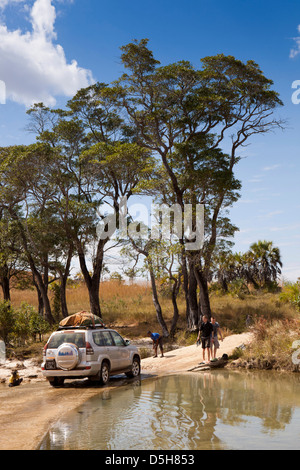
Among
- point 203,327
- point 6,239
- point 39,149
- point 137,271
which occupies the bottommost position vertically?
point 203,327

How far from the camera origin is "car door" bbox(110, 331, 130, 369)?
644 inches

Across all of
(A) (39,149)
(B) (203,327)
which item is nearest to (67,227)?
(A) (39,149)

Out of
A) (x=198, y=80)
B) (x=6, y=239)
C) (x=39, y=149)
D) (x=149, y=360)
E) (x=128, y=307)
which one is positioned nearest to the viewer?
(x=149, y=360)

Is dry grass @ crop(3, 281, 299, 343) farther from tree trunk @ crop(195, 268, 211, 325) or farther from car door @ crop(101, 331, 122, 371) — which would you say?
car door @ crop(101, 331, 122, 371)

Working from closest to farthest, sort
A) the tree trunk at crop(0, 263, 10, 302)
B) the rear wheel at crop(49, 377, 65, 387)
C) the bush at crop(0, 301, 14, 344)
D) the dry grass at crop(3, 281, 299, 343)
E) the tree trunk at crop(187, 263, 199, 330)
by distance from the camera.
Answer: the rear wheel at crop(49, 377, 65, 387), the bush at crop(0, 301, 14, 344), the tree trunk at crop(187, 263, 199, 330), the dry grass at crop(3, 281, 299, 343), the tree trunk at crop(0, 263, 10, 302)

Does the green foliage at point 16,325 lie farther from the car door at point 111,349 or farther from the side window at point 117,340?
the car door at point 111,349

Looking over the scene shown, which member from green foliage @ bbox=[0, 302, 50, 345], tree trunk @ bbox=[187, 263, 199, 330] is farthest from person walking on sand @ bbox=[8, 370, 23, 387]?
tree trunk @ bbox=[187, 263, 199, 330]

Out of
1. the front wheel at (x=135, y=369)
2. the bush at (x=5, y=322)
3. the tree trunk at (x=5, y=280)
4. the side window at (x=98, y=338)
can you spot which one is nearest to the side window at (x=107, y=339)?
the side window at (x=98, y=338)

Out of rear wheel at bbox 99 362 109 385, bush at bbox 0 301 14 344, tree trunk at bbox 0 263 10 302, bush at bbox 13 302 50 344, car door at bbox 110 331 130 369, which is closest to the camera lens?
rear wheel at bbox 99 362 109 385

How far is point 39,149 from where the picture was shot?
31.1 metres

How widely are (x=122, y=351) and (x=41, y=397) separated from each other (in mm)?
3586
